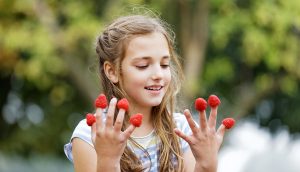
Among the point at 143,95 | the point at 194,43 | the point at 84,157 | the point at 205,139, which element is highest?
the point at 143,95

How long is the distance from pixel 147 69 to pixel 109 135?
0.45m

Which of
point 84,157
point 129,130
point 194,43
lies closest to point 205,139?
point 129,130

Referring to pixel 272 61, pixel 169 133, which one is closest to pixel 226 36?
pixel 272 61

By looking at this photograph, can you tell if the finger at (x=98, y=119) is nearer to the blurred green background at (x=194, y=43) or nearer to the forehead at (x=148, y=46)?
the forehead at (x=148, y=46)

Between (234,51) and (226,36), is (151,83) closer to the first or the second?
(226,36)

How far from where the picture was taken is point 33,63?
38.1ft

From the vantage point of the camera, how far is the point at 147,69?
339 cm

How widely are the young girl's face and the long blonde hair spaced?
0.04 m

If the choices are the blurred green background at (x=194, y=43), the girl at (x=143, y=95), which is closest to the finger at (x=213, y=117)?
the girl at (x=143, y=95)

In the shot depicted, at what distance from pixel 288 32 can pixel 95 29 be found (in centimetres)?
251

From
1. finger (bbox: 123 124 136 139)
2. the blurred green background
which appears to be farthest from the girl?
the blurred green background

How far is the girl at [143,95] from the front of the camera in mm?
3400

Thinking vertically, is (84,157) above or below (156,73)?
below

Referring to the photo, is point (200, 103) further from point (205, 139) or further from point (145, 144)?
point (145, 144)
